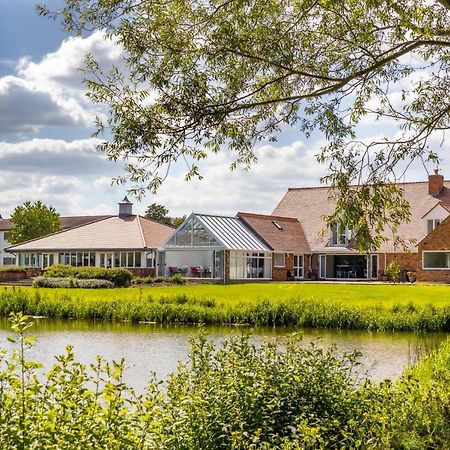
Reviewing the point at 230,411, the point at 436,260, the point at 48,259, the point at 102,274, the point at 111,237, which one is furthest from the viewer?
the point at 48,259

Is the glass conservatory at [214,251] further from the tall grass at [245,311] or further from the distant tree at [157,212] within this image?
the distant tree at [157,212]

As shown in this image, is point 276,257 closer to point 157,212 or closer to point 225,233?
point 225,233

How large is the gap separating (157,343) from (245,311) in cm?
628

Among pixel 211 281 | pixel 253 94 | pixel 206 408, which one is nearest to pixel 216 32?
pixel 253 94

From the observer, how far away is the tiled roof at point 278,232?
51.0 m

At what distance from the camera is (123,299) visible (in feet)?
95.8

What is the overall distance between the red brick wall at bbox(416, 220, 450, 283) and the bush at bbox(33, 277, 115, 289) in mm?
18598

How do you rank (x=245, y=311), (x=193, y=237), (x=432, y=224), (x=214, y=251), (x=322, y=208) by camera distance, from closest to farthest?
(x=245, y=311) → (x=214, y=251) → (x=193, y=237) → (x=432, y=224) → (x=322, y=208)

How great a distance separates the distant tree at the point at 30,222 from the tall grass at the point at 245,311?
48.7m

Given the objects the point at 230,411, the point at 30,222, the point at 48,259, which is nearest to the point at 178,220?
the point at 30,222

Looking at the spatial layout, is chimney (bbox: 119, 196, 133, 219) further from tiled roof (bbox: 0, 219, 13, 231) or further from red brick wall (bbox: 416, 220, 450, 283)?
tiled roof (bbox: 0, 219, 13, 231)

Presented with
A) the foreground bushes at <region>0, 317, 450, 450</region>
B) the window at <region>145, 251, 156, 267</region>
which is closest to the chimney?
A: the window at <region>145, 251, 156, 267</region>

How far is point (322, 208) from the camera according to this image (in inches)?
2234

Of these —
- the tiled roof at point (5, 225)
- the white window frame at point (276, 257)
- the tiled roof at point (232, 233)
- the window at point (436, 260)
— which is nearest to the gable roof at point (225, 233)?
the tiled roof at point (232, 233)
